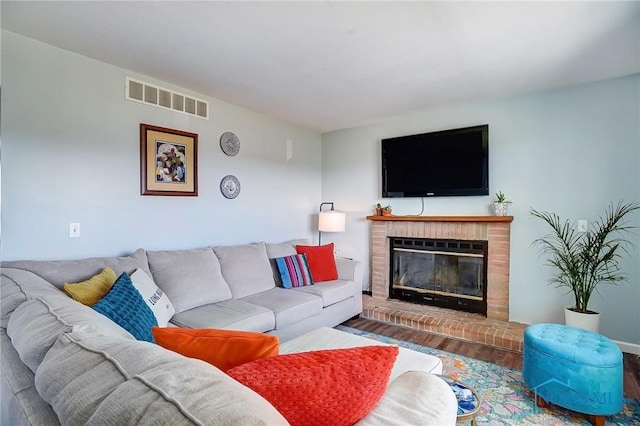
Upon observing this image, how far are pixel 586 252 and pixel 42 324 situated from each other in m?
3.48

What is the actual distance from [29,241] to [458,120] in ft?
13.1

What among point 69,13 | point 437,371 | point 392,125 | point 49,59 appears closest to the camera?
point 437,371

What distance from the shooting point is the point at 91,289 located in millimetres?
1777

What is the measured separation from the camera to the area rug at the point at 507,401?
73.3 inches

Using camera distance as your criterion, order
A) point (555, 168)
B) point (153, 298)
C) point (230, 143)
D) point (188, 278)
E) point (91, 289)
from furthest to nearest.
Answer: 1. point (230, 143)
2. point (555, 168)
3. point (188, 278)
4. point (153, 298)
5. point (91, 289)

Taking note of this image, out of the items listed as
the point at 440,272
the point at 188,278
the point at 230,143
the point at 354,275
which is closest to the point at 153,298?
the point at 188,278

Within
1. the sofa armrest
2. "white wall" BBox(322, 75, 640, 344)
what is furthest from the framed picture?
"white wall" BBox(322, 75, 640, 344)

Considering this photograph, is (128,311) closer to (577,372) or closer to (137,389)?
(137,389)

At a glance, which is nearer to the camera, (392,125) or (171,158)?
(171,158)

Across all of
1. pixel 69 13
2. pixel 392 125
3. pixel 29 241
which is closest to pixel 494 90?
pixel 392 125

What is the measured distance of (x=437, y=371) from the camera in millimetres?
1562

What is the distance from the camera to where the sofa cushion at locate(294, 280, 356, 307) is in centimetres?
299

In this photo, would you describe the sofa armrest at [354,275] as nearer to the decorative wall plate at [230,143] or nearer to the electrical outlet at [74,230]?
the decorative wall plate at [230,143]

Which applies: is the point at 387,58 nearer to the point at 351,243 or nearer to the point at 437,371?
the point at 437,371
